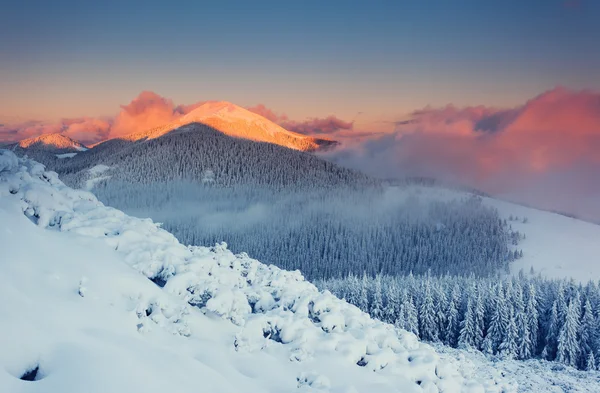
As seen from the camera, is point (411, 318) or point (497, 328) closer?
point (497, 328)

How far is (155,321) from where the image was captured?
327 inches

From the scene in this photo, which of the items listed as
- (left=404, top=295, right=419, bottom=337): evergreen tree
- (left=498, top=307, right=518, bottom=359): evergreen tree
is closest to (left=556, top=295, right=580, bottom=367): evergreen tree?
(left=498, top=307, right=518, bottom=359): evergreen tree

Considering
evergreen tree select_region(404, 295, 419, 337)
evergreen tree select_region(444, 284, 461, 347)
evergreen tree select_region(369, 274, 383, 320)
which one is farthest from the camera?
evergreen tree select_region(369, 274, 383, 320)

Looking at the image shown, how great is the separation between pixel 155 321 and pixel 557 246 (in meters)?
179

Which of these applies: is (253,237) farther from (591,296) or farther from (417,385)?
(417,385)

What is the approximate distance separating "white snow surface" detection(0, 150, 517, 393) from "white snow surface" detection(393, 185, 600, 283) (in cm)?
12405

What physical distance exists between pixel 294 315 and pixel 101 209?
6428 millimetres

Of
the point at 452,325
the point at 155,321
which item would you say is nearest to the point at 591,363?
the point at 452,325

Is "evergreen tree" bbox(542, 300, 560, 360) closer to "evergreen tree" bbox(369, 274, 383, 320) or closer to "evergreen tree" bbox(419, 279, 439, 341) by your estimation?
"evergreen tree" bbox(419, 279, 439, 341)

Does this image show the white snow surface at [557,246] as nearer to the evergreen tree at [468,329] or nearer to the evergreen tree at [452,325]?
the evergreen tree at [452,325]

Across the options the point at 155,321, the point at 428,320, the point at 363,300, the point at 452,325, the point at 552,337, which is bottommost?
the point at 452,325

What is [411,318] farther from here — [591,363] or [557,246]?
[557,246]

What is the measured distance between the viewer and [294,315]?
404 inches

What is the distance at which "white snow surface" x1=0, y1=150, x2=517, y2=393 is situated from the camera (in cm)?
628
